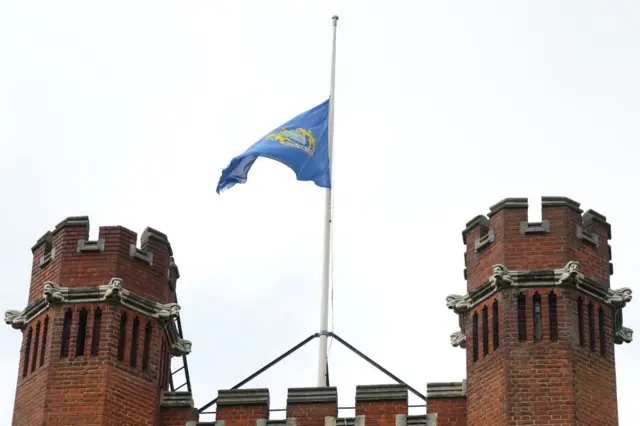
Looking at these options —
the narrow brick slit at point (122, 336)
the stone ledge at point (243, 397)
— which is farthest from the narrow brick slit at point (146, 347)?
the stone ledge at point (243, 397)

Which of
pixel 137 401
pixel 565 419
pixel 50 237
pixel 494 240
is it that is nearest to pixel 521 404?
pixel 565 419

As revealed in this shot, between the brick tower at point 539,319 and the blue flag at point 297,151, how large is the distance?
3.85 meters

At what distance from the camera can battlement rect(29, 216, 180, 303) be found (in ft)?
148

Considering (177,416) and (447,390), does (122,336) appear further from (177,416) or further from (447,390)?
(447,390)

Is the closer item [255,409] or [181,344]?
[255,409]

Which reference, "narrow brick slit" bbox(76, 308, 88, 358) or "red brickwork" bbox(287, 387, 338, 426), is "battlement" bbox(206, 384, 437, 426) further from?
"narrow brick slit" bbox(76, 308, 88, 358)

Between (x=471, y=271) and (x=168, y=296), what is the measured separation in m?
5.91

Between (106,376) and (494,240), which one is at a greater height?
(494,240)

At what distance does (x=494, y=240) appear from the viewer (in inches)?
1752

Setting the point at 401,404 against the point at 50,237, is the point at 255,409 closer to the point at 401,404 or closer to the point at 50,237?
the point at 401,404

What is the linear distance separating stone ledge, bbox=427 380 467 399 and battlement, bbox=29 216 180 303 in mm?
5671

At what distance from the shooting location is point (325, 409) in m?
43.6

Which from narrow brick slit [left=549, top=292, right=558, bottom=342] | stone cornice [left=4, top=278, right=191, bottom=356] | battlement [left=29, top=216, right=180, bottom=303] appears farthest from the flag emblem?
narrow brick slit [left=549, top=292, right=558, bottom=342]

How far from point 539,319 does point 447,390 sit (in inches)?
83.2
